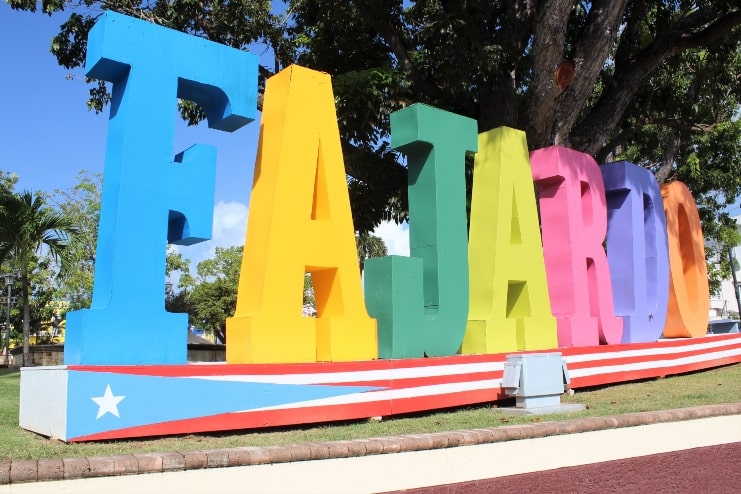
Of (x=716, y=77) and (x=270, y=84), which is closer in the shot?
(x=270, y=84)

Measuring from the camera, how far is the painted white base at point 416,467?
4.13 metres

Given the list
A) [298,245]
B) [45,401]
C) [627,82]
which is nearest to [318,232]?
[298,245]

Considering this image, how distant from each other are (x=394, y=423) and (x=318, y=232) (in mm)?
2441

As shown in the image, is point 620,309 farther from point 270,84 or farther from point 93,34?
point 93,34

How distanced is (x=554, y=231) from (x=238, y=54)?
626 centimetres

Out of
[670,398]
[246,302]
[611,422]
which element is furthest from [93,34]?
[670,398]

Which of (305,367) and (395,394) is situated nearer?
(305,367)

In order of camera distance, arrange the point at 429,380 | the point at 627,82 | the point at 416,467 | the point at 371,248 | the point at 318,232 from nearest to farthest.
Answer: the point at 416,467 < the point at 318,232 < the point at 429,380 < the point at 627,82 < the point at 371,248

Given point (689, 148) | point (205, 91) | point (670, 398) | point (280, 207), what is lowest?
point (670, 398)

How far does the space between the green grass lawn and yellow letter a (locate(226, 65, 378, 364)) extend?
0.95 meters

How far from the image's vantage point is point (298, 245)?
→ 27.0 feet

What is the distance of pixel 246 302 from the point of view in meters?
8.22

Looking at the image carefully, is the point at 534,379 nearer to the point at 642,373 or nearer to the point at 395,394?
the point at 395,394

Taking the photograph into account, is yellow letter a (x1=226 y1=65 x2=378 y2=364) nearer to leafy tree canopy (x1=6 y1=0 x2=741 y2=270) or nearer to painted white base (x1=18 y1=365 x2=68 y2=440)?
painted white base (x1=18 y1=365 x2=68 y2=440)
